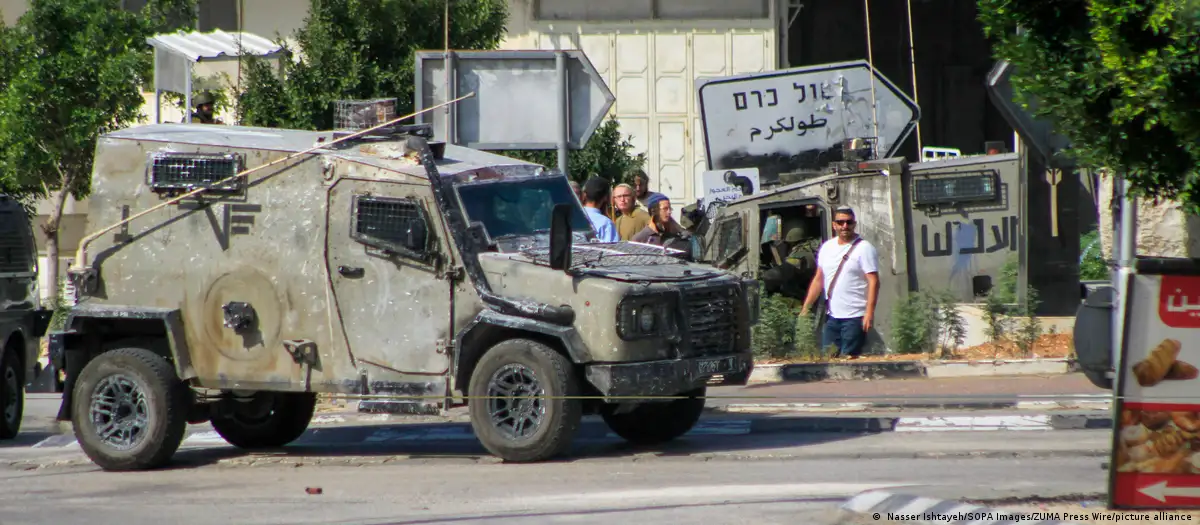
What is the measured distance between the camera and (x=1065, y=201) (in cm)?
3066

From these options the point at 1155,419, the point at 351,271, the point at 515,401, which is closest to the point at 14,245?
the point at 351,271

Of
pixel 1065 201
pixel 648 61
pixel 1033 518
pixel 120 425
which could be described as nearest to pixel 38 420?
pixel 120 425

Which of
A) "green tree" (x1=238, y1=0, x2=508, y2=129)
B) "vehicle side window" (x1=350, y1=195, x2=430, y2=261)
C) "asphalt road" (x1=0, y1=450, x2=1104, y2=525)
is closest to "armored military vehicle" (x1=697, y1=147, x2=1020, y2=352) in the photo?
"asphalt road" (x1=0, y1=450, x2=1104, y2=525)

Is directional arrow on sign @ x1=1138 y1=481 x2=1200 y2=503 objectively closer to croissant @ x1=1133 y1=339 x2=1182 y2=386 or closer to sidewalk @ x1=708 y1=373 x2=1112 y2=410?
croissant @ x1=1133 y1=339 x2=1182 y2=386

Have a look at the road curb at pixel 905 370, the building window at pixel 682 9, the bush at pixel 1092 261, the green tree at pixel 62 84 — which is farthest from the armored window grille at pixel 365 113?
the building window at pixel 682 9

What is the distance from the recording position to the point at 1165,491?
647cm

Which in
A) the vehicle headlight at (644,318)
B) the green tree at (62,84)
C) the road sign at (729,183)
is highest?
the green tree at (62,84)

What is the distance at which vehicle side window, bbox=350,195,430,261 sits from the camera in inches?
380

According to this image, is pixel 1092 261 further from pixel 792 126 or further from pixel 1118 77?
pixel 1118 77

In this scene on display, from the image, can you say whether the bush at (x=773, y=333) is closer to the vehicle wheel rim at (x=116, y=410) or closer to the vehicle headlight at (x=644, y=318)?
the vehicle headlight at (x=644, y=318)

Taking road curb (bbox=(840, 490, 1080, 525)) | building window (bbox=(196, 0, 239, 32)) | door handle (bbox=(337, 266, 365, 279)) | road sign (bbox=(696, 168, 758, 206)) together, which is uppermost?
building window (bbox=(196, 0, 239, 32))

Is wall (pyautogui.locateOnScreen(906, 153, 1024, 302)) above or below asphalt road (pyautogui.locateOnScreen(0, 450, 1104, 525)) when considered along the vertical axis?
above

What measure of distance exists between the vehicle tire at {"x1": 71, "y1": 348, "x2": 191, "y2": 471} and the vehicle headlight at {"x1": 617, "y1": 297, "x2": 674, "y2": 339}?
3128 mm

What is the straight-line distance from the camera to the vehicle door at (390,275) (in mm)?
9672
